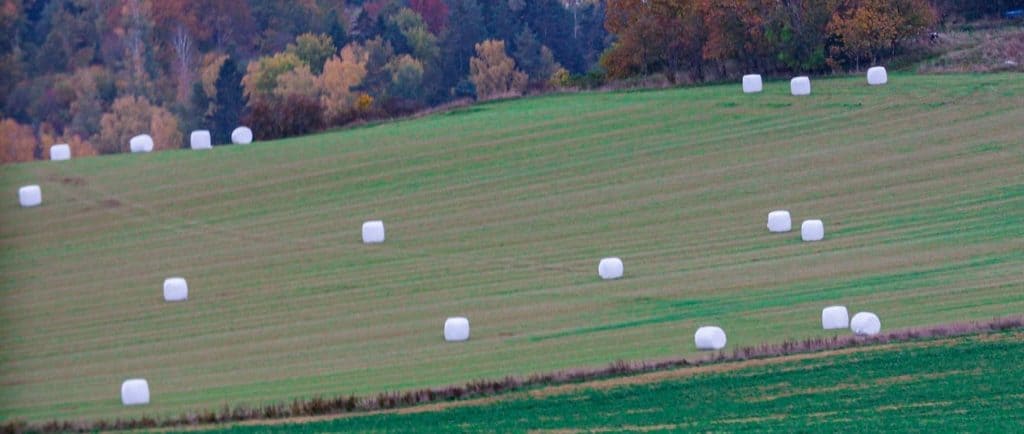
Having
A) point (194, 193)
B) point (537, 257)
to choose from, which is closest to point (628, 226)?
point (537, 257)

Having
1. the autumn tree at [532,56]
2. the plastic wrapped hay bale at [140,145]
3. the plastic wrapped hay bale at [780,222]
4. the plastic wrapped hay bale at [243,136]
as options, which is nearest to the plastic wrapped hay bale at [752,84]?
the plastic wrapped hay bale at [780,222]

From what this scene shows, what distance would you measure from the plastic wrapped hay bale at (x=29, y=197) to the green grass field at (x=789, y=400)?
1793cm

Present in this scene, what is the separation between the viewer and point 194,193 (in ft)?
115

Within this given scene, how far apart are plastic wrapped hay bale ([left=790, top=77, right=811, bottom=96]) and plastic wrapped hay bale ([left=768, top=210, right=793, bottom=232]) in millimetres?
10916

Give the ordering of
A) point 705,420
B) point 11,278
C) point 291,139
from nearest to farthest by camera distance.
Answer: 1. point 705,420
2. point 11,278
3. point 291,139

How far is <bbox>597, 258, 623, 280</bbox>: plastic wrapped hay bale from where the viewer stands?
26.3 m

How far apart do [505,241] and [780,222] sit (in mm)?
4861

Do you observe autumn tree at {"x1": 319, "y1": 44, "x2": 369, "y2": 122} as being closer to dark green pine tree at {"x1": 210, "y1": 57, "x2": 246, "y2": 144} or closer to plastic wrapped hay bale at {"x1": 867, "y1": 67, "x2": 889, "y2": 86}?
dark green pine tree at {"x1": 210, "y1": 57, "x2": 246, "y2": 144}

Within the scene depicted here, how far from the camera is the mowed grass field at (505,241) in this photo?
22.3 m

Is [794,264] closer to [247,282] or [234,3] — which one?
[247,282]

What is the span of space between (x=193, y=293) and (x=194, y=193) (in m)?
8.37

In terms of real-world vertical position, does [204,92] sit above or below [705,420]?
above

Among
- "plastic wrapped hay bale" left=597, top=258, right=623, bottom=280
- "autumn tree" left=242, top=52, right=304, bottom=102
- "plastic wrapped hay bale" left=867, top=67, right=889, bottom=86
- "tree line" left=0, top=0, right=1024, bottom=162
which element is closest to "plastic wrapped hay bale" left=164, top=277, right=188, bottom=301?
"plastic wrapped hay bale" left=597, top=258, right=623, bottom=280

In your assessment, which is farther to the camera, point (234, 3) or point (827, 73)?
point (234, 3)
